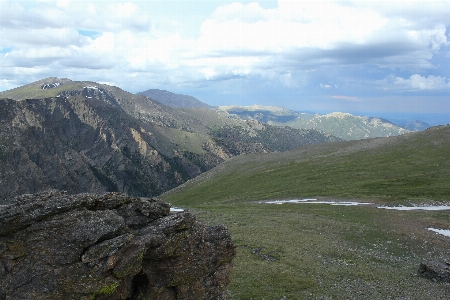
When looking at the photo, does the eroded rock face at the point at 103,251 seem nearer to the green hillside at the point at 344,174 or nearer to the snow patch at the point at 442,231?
the snow patch at the point at 442,231

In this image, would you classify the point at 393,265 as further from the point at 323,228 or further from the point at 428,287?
the point at 323,228

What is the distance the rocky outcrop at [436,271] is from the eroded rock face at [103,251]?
20.8 meters

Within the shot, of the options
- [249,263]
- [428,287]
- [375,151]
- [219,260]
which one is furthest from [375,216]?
[375,151]

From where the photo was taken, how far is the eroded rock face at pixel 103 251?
1741cm

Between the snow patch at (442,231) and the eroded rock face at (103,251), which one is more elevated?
the eroded rock face at (103,251)

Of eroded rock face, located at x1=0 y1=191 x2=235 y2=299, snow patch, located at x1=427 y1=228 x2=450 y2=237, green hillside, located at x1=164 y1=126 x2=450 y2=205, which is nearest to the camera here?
eroded rock face, located at x1=0 y1=191 x2=235 y2=299

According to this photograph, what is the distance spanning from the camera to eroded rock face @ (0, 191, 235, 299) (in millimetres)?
17406

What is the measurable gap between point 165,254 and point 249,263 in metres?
15.1

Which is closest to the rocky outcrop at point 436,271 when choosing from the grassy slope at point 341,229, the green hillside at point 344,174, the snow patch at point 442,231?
the grassy slope at point 341,229

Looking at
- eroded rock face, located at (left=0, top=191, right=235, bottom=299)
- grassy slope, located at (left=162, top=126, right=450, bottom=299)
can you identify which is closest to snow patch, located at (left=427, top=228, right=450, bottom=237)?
grassy slope, located at (left=162, top=126, right=450, bottom=299)

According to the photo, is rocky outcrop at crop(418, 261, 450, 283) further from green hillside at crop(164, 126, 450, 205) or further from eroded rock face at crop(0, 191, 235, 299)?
green hillside at crop(164, 126, 450, 205)

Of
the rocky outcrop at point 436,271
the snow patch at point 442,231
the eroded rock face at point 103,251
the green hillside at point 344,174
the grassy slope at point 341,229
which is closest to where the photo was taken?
the eroded rock face at point 103,251

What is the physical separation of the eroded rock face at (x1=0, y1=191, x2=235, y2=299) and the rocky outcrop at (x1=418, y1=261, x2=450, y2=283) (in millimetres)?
20769

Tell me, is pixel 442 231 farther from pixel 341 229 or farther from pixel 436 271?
pixel 436 271
